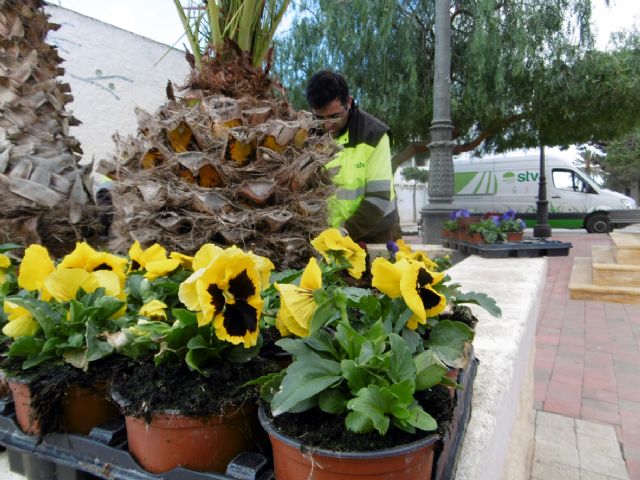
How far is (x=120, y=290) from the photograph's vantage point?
44.2 inches

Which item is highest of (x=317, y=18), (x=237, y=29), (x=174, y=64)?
(x=317, y=18)

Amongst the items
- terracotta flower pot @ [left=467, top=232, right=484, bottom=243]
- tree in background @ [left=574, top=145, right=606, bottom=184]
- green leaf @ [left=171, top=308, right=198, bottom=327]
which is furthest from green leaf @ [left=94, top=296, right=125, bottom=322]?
tree in background @ [left=574, top=145, right=606, bottom=184]

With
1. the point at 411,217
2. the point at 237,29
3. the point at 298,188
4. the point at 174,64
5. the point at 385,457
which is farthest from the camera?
the point at 411,217

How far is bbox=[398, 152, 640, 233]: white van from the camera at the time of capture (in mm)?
15930

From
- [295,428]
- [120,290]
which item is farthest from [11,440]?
[295,428]

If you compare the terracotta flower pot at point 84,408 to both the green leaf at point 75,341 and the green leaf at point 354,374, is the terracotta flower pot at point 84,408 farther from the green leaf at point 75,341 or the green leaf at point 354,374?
the green leaf at point 354,374

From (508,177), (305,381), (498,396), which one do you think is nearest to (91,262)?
(305,381)

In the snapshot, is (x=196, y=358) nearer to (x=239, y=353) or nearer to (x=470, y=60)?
(x=239, y=353)

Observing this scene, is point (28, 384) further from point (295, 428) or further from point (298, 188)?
point (298, 188)

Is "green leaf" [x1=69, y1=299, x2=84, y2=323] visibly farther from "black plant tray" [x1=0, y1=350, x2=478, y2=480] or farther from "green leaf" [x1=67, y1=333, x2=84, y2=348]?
"black plant tray" [x1=0, y1=350, x2=478, y2=480]

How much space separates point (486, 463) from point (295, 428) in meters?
0.52

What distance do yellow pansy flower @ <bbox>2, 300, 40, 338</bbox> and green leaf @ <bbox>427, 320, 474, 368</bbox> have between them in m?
0.87

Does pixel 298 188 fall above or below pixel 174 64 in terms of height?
below

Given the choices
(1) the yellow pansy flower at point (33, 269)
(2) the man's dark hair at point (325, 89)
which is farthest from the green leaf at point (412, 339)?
(2) the man's dark hair at point (325, 89)
